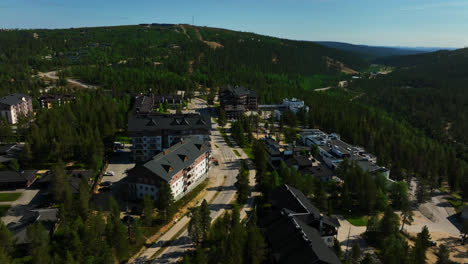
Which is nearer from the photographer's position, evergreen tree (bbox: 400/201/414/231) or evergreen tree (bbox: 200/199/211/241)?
evergreen tree (bbox: 200/199/211/241)

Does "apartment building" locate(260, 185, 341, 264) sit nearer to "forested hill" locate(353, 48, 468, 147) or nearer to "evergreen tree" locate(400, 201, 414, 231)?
"evergreen tree" locate(400, 201, 414, 231)

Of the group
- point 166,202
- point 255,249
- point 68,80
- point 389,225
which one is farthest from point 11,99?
point 389,225

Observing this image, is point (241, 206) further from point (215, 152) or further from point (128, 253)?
point (215, 152)

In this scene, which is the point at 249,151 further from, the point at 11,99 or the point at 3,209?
the point at 11,99

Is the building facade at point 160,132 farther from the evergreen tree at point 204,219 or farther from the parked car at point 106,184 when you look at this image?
the evergreen tree at point 204,219

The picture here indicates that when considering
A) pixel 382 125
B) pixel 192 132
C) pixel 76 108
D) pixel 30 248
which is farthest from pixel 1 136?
pixel 382 125

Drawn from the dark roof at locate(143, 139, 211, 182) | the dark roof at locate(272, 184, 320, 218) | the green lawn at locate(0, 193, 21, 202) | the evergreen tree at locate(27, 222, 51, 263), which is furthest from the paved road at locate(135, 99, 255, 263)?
the green lawn at locate(0, 193, 21, 202)
